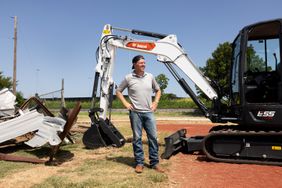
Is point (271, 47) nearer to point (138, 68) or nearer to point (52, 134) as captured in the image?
point (138, 68)

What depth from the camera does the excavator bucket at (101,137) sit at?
27.5 feet

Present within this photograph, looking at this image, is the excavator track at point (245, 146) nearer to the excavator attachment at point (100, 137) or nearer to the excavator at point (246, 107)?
the excavator at point (246, 107)

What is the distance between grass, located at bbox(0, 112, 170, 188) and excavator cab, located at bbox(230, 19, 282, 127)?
2.00 m

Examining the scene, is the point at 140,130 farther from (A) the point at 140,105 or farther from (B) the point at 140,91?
(B) the point at 140,91

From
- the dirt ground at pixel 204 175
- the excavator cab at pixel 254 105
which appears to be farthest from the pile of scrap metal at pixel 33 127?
the excavator cab at pixel 254 105

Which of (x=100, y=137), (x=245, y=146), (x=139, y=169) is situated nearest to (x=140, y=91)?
(x=139, y=169)

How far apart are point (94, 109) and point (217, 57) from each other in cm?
2050

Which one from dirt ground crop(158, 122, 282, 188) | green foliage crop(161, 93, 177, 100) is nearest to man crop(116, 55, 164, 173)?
dirt ground crop(158, 122, 282, 188)

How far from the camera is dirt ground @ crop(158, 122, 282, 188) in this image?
5.17m

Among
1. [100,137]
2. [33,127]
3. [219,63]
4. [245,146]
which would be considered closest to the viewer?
[245,146]

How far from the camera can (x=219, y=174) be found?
19.1 ft

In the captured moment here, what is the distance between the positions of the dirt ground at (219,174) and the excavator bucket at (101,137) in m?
1.84

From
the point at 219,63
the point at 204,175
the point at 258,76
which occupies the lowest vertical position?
the point at 204,175

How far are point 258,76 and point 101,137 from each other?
13.2 ft
